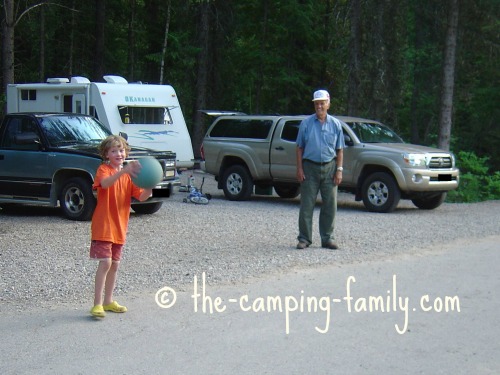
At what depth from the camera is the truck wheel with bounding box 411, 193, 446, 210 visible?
16.5 m

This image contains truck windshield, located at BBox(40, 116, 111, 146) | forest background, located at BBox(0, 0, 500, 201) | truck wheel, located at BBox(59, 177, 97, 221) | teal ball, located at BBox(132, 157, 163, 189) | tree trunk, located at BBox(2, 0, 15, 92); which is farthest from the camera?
forest background, located at BBox(0, 0, 500, 201)

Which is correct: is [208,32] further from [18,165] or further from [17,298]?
[17,298]

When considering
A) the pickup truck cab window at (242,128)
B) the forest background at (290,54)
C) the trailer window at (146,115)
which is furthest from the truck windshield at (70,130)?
the forest background at (290,54)

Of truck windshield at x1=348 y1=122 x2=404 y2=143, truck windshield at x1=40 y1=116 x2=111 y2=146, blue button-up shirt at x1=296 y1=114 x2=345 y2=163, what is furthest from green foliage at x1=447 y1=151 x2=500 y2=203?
blue button-up shirt at x1=296 y1=114 x2=345 y2=163

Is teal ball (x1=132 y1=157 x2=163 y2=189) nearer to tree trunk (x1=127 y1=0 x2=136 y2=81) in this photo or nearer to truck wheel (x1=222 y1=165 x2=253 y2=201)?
truck wheel (x1=222 y1=165 x2=253 y2=201)

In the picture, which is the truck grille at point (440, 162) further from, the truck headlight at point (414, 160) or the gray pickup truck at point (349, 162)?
the truck headlight at point (414, 160)

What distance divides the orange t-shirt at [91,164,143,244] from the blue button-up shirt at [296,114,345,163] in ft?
14.0

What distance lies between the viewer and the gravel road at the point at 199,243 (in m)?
8.60

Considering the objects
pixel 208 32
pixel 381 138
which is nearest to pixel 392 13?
pixel 381 138

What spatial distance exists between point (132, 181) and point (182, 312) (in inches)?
51.9

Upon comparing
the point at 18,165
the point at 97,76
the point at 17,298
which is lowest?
the point at 17,298

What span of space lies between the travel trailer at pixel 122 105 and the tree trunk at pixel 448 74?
280 inches

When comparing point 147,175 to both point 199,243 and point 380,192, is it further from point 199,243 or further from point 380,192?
point 380,192

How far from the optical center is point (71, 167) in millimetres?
13414
